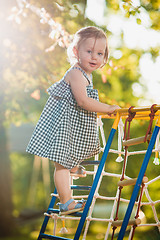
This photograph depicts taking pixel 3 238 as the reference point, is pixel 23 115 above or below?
above

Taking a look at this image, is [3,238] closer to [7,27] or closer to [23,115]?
[23,115]

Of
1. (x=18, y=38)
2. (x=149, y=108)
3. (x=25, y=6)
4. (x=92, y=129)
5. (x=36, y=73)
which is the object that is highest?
(x=25, y=6)

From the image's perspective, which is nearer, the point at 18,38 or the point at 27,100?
the point at 18,38

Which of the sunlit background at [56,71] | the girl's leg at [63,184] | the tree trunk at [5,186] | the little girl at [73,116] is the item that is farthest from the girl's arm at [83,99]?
the tree trunk at [5,186]

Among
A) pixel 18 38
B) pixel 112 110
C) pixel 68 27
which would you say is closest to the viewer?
pixel 112 110

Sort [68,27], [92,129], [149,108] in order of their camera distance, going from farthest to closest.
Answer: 1. [68,27]
2. [92,129]
3. [149,108]

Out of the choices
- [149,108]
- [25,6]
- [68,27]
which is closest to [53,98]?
[149,108]

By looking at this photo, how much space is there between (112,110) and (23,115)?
3487 mm

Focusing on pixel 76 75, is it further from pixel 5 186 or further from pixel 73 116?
pixel 5 186

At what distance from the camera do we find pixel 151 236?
375cm

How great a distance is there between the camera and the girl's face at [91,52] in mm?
1732

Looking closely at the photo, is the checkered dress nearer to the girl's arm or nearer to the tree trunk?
the girl's arm

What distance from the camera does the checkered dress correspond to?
1725 mm

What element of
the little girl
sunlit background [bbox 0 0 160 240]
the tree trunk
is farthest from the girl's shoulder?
the tree trunk
